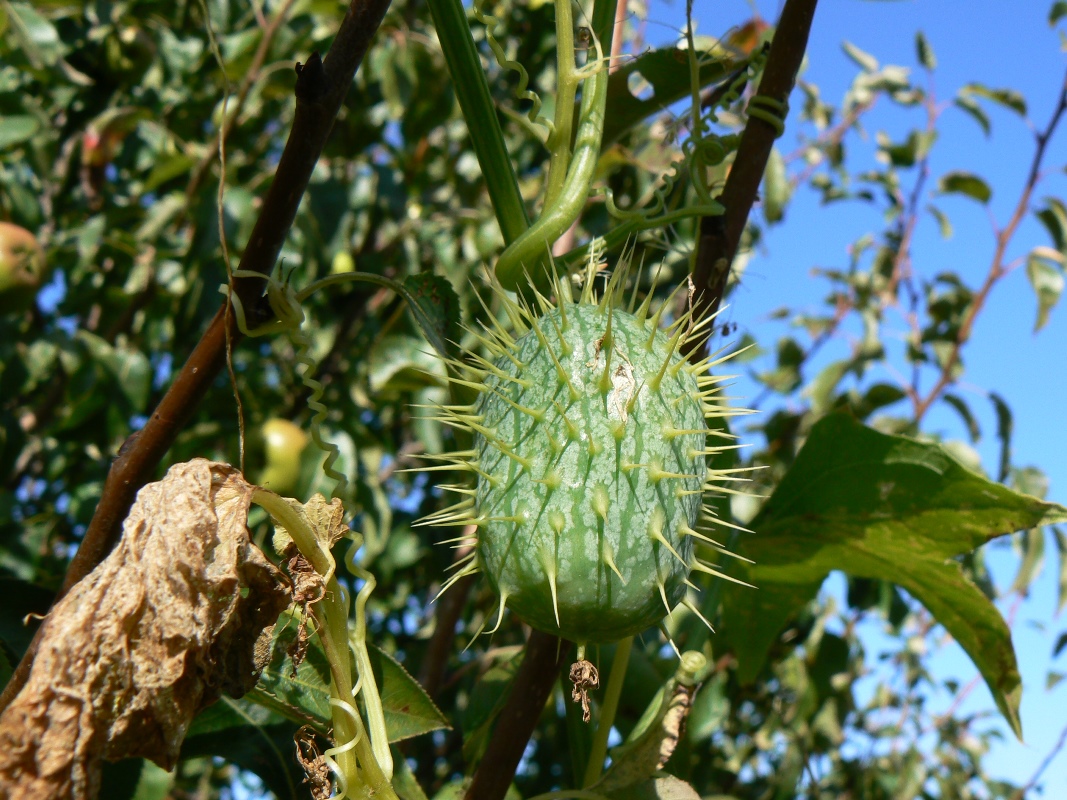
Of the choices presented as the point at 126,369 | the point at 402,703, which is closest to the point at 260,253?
the point at 402,703

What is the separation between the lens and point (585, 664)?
78 cm

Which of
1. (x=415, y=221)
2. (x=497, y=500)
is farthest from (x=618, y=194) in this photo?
(x=497, y=500)

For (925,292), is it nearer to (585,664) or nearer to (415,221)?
(415,221)

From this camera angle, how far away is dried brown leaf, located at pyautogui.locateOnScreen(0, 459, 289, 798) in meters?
0.60

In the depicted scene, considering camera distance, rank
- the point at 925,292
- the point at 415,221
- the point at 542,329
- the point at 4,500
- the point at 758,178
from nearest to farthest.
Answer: the point at 542,329, the point at 758,178, the point at 4,500, the point at 415,221, the point at 925,292

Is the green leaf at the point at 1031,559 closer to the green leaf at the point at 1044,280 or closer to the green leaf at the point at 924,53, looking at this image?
the green leaf at the point at 1044,280

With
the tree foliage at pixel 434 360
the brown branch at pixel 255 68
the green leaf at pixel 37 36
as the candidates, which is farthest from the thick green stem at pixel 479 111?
the green leaf at pixel 37 36

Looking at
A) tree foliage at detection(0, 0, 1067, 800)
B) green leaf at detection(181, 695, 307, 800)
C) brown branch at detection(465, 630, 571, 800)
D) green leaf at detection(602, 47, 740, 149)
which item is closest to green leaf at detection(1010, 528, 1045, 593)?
tree foliage at detection(0, 0, 1067, 800)

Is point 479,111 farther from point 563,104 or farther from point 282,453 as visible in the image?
point 282,453

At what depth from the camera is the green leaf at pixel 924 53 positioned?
11.5 feet

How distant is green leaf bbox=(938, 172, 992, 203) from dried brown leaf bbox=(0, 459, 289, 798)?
3010 mm

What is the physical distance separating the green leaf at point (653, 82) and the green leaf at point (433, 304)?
45 centimetres

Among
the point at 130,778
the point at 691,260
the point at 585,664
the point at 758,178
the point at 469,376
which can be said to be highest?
the point at 758,178

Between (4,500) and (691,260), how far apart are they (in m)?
1.83
